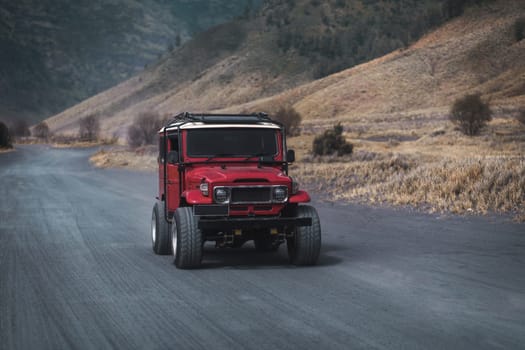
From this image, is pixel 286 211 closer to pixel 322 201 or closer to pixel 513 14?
pixel 322 201

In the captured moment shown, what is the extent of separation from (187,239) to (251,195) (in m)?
1.07

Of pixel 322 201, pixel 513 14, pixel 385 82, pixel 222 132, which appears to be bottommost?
pixel 322 201

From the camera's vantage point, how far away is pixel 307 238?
10719 millimetres

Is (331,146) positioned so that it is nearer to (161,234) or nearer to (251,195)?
(161,234)

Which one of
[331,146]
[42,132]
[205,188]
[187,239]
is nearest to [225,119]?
[205,188]

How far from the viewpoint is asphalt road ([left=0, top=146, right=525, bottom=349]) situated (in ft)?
23.2

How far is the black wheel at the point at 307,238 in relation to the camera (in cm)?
1072

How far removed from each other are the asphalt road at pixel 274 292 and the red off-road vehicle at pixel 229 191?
44 centimetres

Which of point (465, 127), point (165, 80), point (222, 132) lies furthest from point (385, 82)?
point (222, 132)

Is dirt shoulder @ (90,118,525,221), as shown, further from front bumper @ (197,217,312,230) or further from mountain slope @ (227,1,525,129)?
mountain slope @ (227,1,525,129)

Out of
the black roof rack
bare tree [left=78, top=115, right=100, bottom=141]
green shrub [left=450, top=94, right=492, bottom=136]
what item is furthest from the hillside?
the black roof rack

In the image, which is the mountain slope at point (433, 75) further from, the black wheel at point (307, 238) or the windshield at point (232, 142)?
the black wheel at point (307, 238)

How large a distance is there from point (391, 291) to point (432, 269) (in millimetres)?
1887

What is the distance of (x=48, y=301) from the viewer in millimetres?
8797
